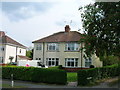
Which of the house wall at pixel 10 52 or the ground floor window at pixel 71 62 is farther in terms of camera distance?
the house wall at pixel 10 52

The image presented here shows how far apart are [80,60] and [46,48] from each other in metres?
7.87

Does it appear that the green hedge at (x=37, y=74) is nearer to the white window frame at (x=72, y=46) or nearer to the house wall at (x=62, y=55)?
the house wall at (x=62, y=55)

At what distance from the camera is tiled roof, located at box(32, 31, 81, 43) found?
3649 centimetres

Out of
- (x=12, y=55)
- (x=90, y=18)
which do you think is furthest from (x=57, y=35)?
(x=90, y=18)

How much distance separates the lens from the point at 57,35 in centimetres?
3944

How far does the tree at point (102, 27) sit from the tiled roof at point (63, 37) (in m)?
17.8

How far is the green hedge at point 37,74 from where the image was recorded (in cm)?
1802

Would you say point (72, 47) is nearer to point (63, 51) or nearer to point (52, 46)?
point (63, 51)

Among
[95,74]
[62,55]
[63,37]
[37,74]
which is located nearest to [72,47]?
[62,55]

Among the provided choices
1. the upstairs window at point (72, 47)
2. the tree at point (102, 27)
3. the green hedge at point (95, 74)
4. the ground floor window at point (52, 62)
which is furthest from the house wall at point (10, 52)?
the tree at point (102, 27)

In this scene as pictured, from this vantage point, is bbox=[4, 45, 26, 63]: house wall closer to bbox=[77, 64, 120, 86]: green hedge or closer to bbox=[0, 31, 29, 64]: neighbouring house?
bbox=[0, 31, 29, 64]: neighbouring house

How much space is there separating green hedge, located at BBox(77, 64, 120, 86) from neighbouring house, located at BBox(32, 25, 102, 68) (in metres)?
10.7

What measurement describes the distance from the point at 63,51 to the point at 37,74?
58.8 ft

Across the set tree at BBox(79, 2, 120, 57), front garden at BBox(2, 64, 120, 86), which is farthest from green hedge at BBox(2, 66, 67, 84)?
tree at BBox(79, 2, 120, 57)
